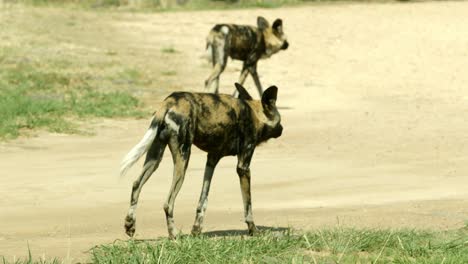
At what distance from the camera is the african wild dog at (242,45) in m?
17.9

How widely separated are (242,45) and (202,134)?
32.5ft

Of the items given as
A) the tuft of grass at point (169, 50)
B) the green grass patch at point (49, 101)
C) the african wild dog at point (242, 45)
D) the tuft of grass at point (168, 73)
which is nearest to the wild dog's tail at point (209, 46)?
the african wild dog at point (242, 45)

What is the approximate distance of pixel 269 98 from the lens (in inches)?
347

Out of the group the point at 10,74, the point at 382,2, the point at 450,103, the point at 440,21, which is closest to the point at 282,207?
the point at 450,103

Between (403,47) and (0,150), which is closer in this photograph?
(0,150)

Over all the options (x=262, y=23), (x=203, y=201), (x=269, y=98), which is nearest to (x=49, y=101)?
(x=262, y=23)

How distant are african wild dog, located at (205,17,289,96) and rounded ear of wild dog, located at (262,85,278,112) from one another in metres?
8.87

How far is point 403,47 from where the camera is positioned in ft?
82.1

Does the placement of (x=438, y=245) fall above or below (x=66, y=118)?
above

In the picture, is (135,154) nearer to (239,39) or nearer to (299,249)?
(299,249)

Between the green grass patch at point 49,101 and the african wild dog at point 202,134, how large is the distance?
271 inches

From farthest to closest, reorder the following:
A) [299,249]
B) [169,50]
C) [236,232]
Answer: [169,50], [236,232], [299,249]

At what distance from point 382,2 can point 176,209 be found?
2278cm

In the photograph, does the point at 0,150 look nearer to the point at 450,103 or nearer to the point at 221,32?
the point at 221,32
